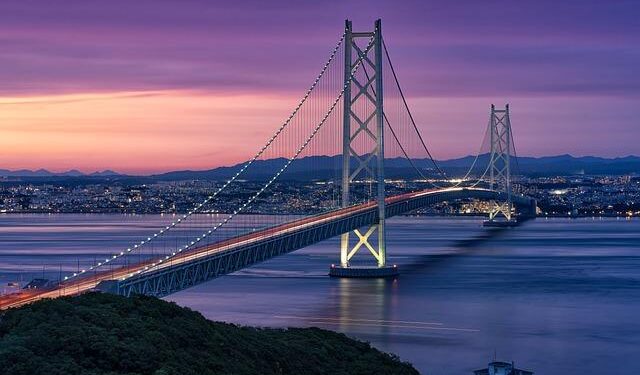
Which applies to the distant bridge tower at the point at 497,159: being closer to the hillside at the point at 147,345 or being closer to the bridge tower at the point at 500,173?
the bridge tower at the point at 500,173

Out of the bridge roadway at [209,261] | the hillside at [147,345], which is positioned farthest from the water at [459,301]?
the hillside at [147,345]

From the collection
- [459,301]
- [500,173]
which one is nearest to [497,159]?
[500,173]

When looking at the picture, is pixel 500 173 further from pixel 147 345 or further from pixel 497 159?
pixel 147 345

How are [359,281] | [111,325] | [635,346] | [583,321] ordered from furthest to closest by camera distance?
[359,281], [583,321], [635,346], [111,325]

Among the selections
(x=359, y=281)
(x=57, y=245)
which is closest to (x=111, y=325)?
(x=359, y=281)

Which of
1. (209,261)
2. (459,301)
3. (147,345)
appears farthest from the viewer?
(459,301)

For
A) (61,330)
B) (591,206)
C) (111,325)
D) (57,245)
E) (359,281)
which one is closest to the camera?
(61,330)

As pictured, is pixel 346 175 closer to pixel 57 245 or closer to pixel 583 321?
pixel 583 321

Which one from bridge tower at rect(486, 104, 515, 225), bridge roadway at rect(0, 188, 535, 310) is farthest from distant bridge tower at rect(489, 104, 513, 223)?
bridge roadway at rect(0, 188, 535, 310)
